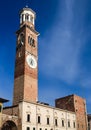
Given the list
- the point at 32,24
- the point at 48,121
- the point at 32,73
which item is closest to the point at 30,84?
the point at 32,73

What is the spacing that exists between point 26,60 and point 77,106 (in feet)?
52.3

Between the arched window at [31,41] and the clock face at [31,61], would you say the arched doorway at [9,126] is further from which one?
the arched window at [31,41]

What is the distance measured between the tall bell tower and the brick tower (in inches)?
372

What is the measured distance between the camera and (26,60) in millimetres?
46062

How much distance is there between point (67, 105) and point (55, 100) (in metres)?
4.14

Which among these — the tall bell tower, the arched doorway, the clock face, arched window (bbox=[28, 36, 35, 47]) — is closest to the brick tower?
the tall bell tower

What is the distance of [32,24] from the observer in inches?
2056

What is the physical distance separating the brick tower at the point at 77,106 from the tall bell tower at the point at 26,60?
9457 millimetres

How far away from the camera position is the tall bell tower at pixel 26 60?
4361cm

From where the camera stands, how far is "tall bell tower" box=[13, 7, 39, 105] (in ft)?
143

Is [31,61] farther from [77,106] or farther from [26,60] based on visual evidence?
[77,106]

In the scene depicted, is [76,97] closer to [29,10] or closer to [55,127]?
[55,127]

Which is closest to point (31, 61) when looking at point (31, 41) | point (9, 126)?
point (31, 41)

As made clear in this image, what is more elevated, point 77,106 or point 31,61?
point 31,61
